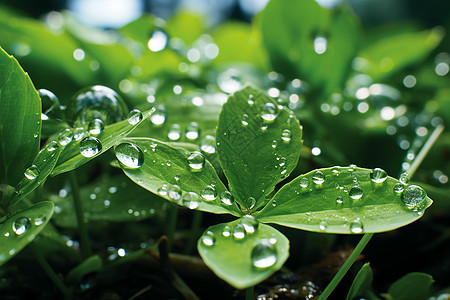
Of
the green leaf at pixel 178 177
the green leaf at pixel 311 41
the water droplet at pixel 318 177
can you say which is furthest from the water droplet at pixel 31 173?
the green leaf at pixel 311 41

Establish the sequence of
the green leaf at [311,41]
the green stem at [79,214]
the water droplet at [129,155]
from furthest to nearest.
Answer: the green leaf at [311,41] → the green stem at [79,214] → the water droplet at [129,155]

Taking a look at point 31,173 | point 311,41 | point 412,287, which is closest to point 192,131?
point 31,173

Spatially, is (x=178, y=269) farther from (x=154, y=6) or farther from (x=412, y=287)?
(x=154, y=6)

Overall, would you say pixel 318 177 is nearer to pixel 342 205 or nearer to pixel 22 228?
pixel 342 205

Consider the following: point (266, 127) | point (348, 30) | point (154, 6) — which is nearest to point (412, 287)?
point (266, 127)

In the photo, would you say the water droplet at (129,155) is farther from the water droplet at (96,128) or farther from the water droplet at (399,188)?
the water droplet at (399,188)

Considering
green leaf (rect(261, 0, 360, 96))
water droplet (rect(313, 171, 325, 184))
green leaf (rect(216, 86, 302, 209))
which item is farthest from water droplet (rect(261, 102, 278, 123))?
green leaf (rect(261, 0, 360, 96))
